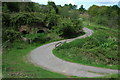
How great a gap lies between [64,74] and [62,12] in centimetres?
4413

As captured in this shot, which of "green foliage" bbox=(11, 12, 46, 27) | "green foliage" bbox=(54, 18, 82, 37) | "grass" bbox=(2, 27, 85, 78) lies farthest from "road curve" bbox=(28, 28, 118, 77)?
"green foliage" bbox=(11, 12, 46, 27)

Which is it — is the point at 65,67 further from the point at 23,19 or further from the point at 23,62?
the point at 23,19

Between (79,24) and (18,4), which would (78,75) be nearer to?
(79,24)

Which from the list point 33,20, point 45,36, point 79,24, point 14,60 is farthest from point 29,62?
point 79,24

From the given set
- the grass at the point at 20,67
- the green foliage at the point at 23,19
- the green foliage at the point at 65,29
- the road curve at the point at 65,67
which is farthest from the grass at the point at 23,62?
the green foliage at the point at 23,19

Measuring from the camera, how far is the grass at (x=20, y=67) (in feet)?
38.1

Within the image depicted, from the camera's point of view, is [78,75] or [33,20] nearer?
[78,75]

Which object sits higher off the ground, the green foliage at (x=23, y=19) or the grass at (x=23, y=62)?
the green foliage at (x=23, y=19)

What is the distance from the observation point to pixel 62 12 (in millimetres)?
54906

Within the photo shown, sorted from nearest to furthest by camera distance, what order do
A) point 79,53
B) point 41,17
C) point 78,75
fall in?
point 78,75 < point 79,53 < point 41,17

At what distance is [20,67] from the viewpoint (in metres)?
14.0

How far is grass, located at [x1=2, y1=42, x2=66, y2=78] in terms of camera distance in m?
11.6

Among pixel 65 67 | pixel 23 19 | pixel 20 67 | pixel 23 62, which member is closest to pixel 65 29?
pixel 23 19

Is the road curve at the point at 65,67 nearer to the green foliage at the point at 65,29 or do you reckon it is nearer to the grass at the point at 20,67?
the grass at the point at 20,67
